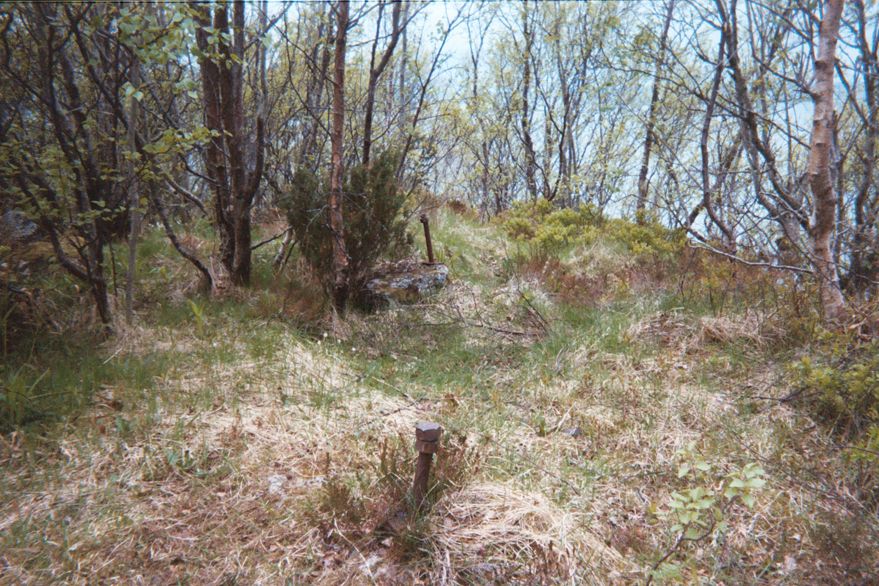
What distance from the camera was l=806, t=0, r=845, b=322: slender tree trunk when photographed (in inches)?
123

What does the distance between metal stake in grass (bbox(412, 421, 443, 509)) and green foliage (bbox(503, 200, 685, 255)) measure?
4.83 metres

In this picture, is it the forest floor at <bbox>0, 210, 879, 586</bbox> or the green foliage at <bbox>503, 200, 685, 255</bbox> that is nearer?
the forest floor at <bbox>0, 210, 879, 586</bbox>

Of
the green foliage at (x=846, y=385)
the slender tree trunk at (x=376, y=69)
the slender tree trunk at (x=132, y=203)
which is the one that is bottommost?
the green foliage at (x=846, y=385)

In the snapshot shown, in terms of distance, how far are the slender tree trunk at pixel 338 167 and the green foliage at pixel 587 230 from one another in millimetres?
3149

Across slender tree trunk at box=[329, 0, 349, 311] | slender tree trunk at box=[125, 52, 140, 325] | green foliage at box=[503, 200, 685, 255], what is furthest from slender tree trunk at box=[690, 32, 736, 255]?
slender tree trunk at box=[125, 52, 140, 325]

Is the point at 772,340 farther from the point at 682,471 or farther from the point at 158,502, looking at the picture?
the point at 158,502

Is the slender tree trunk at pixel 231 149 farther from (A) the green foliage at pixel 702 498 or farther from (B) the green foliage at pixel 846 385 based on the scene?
(B) the green foliage at pixel 846 385

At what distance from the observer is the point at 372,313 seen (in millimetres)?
4938

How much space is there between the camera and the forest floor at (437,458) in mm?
1901

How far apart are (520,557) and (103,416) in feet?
7.87

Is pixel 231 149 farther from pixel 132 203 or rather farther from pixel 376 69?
pixel 376 69

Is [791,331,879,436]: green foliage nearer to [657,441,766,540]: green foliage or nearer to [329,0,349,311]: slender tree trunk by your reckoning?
[657,441,766,540]: green foliage

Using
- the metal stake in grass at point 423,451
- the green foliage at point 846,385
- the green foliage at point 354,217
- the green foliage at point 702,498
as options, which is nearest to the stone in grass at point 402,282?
the green foliage at point 354,217

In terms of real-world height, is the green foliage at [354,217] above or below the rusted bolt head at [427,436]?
above
